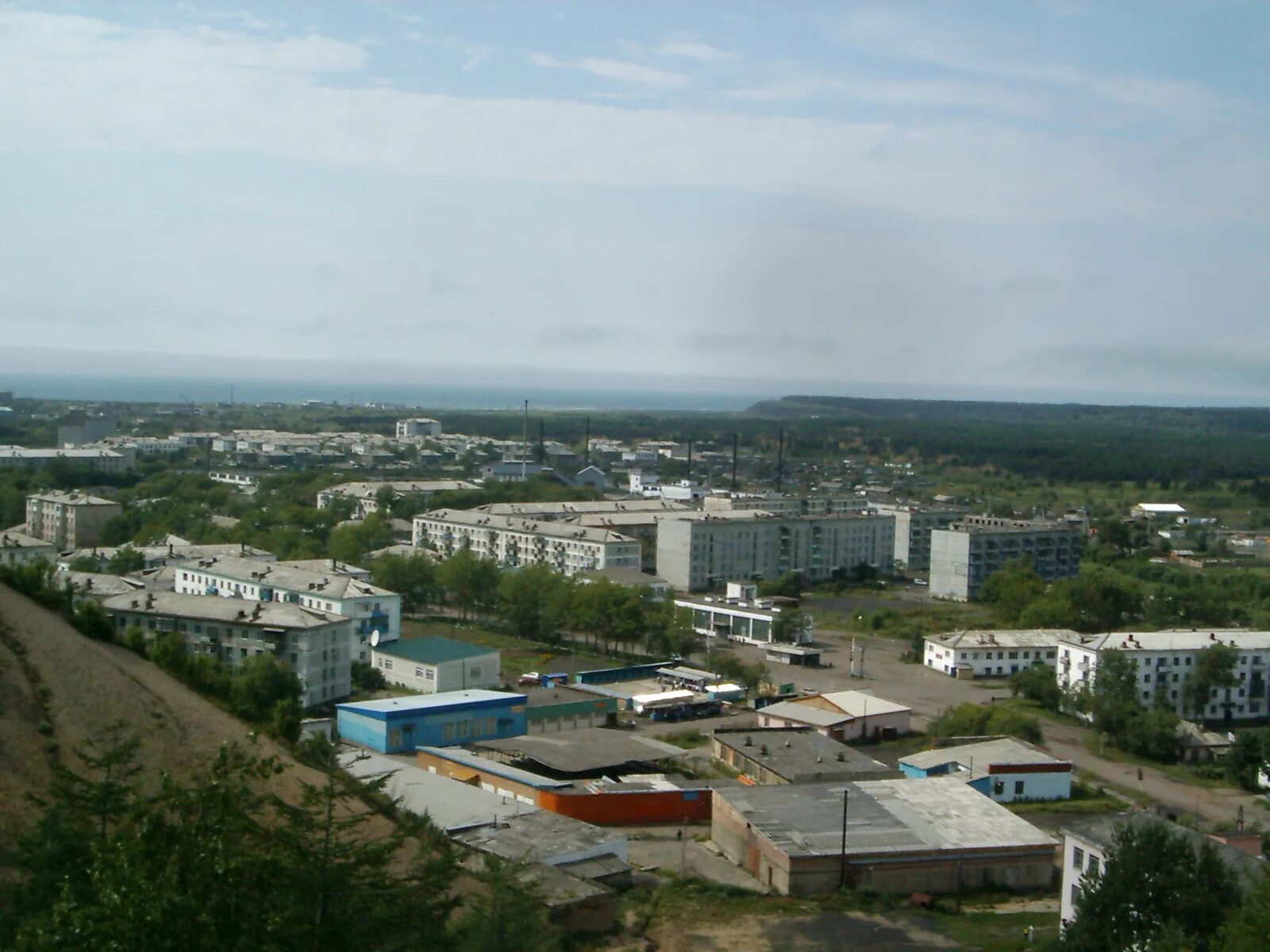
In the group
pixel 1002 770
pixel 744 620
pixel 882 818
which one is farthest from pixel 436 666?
pixel 744 620

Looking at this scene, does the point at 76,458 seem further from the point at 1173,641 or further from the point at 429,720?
the point at 1173,641

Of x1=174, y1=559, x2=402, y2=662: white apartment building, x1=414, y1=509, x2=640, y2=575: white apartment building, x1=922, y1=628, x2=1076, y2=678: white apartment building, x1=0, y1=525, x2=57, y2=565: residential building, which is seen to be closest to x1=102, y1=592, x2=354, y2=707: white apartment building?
x1=174, y1=559, x2=402, y2=662: white apartment building

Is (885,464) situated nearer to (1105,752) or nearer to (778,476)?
(778,476)

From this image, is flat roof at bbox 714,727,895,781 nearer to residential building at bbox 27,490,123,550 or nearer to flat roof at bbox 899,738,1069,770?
flat roof at bbox 899,738,1069,770

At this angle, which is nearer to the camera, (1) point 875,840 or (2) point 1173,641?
(1) point 875,840

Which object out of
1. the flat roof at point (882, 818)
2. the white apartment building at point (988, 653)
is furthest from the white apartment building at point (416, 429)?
the flat roof at point (882, 818)

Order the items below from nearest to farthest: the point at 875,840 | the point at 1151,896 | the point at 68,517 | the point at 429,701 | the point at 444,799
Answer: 1. the point at 1151,896
2. the point at 875,840
3. the point at 444,799
4. the point at 429,701
5. the point at 68,517

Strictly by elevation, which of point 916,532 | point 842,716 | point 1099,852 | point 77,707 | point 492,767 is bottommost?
point 842,716
